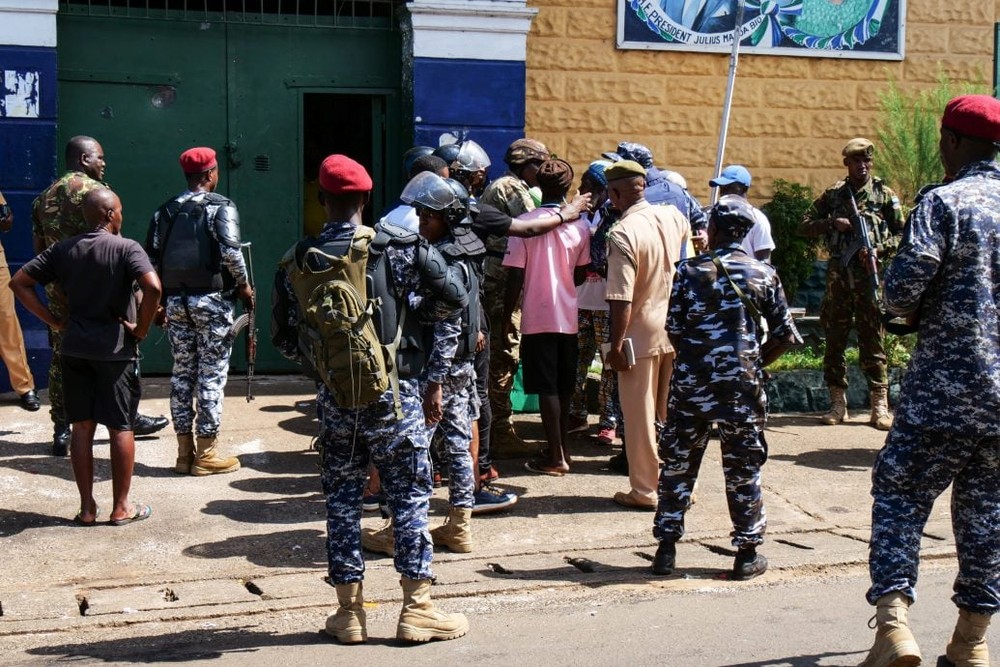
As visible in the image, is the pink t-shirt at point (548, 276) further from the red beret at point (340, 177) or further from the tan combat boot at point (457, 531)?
the red beret at point (340, 177)

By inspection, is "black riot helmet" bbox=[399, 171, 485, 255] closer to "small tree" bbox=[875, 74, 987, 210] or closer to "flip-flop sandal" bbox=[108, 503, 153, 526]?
"flip-flop sandal" bbox=[108, 503, 153, 526]

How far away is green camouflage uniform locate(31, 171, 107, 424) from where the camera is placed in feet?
26.7

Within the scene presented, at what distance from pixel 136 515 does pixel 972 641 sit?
437cm

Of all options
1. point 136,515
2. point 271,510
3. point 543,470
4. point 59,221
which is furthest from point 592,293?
point 59,221

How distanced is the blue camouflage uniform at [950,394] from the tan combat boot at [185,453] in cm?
465

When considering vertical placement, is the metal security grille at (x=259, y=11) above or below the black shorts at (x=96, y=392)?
above

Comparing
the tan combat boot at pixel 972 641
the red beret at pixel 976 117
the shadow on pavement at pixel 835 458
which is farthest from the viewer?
the shadow on pavement at pixel 835 458

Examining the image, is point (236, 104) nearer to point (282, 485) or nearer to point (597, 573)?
point (282, 485)

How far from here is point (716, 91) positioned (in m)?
11.1

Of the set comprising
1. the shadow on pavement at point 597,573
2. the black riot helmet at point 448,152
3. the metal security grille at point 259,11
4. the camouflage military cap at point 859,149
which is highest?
the metal security grille at point 259,11

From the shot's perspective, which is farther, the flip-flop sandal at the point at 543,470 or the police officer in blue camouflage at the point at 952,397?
the flip-flop sandal at the point at 543,470

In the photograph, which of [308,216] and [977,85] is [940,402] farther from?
[977,85]

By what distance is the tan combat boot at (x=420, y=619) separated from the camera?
527cm

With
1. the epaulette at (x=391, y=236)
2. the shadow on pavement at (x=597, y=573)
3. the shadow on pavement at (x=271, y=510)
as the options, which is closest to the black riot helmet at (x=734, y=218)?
the epaulette at (x=391, y=236)
